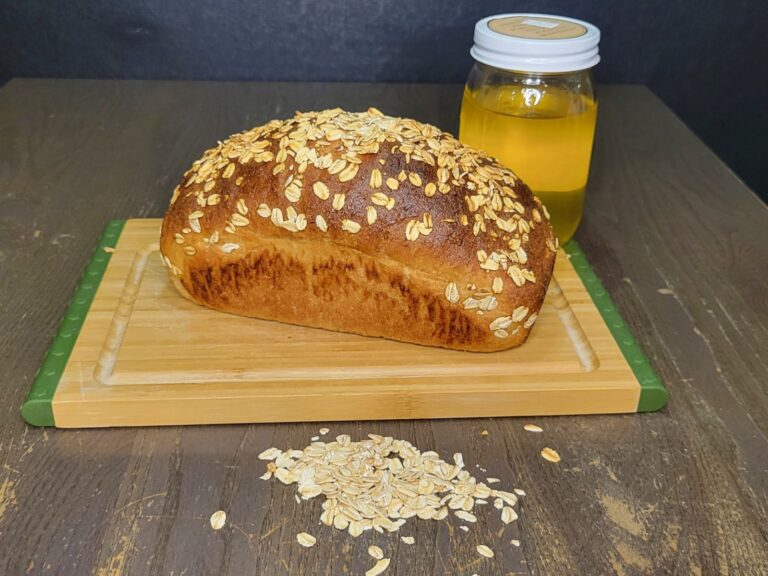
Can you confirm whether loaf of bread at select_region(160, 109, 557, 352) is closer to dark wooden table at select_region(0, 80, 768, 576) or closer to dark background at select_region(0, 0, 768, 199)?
dark wooden table at select_region(0, 80, 768, 576)

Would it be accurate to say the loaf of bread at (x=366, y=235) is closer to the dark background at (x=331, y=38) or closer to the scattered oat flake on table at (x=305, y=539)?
the scattered oat flake on table at (x=305, y=539)

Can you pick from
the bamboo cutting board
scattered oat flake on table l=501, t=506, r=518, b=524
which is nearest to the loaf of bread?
the bamboo cutting board

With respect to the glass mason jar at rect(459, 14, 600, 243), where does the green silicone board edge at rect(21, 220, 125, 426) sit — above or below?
below

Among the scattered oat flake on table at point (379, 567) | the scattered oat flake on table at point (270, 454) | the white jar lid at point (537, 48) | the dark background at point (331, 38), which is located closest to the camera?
the scattered oat flake on table at point (379, 567)

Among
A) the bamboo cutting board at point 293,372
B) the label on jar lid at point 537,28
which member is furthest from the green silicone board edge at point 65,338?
the label on jar lid at point 537,28

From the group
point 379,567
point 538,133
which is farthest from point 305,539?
point 538,133

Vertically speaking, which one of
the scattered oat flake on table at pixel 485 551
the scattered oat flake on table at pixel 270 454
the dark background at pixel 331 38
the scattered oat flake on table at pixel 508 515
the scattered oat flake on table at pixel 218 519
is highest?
the scattered oat flake on table at pixel 485 551

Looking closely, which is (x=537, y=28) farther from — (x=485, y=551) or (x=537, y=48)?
(x=485, y=551)
